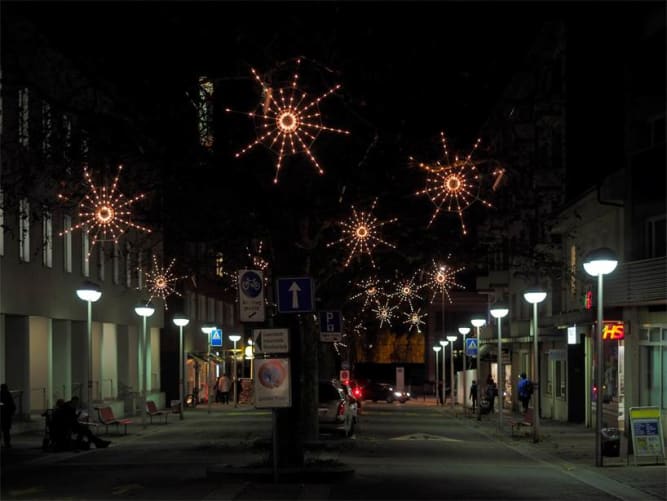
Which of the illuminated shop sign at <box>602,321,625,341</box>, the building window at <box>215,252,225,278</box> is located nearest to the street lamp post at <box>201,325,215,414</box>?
the building window at <box>215,252,225,278</box>

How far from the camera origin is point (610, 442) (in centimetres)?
2519

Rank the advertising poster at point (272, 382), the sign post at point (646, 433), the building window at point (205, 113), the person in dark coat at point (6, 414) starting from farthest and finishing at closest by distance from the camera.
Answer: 1. the person in dark coat at point (6, 414)
2. the sign post at point (646, 433)
3. the building window at point (205, 113)
4. the advertising poster at point (272, 382)

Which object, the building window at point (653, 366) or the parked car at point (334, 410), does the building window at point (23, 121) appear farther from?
the building window at point (653, 366)

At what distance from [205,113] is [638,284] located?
1280cm

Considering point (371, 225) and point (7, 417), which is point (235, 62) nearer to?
point (371, 225)

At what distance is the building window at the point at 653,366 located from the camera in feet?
99.7

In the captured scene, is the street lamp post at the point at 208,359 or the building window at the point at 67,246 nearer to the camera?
the building window at the point at 67,246

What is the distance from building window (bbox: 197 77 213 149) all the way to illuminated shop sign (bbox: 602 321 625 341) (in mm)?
16504

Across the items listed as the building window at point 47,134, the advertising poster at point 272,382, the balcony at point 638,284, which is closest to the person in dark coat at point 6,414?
the building window at point 47,134

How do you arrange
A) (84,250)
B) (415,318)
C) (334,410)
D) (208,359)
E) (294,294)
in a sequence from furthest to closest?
1. (208,359)
2. (415,318)
3. (84,250)
4. (334,410)
5. (294,294)

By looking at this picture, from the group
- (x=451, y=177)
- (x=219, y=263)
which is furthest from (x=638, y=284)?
(x=219, y=263)

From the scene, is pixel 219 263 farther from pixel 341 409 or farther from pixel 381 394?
pixel 381 394

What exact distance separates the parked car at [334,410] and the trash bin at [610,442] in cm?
995

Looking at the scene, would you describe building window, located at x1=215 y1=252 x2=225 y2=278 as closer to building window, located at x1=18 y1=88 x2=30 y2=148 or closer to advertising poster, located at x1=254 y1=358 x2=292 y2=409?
building window, located at x1=18 y1=88 x2=30 y2=148
